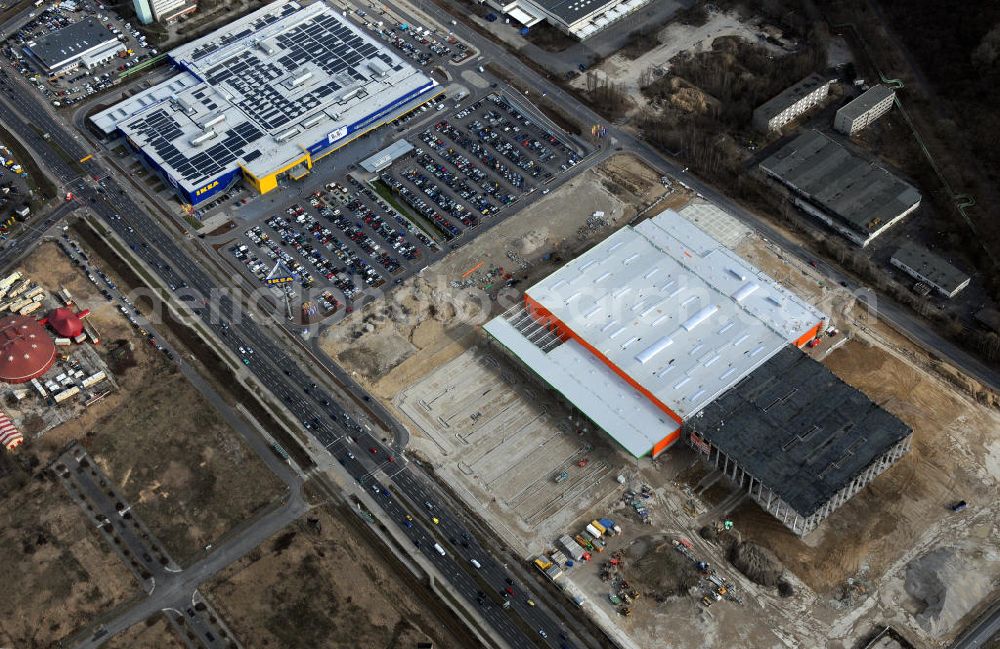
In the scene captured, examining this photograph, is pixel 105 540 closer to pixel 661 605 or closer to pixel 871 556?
pixel 661 605

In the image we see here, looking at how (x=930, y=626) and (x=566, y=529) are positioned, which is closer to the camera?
(x=930, y=626)

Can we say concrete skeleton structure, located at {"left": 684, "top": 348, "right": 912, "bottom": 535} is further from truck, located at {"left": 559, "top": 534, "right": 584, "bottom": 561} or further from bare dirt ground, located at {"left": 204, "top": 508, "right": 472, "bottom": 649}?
bare dirt ground, located at {"left": 204, "top": 508, "right": 472, "bottom": 649}

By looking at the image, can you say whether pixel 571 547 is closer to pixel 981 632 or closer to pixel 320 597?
pixel 320 597

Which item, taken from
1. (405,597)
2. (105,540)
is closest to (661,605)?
(405,597)

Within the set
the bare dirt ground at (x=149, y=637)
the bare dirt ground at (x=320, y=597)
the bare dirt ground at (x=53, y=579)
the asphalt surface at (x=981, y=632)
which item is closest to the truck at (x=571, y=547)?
the bare dirt ground at (x=320, y=597)

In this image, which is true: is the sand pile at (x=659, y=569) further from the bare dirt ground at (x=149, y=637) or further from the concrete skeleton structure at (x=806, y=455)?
the bare dirt ground at (x=149, y=637)
